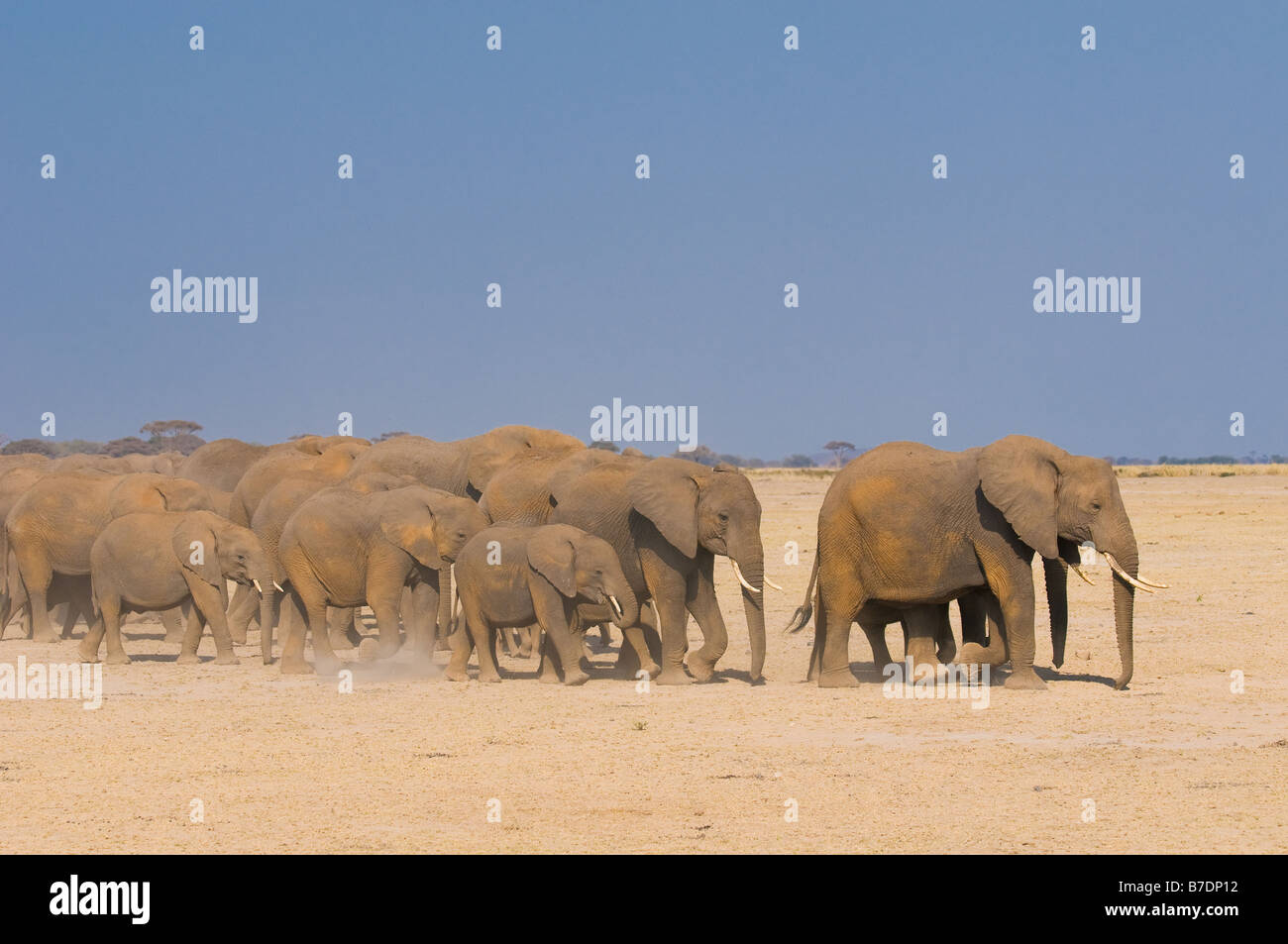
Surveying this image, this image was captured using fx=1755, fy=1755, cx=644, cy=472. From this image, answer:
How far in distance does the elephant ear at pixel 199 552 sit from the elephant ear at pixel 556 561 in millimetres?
4346

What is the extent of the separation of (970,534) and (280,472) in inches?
438

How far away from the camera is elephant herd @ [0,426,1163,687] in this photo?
17781 millimetres

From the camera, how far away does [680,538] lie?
1841 centimetres

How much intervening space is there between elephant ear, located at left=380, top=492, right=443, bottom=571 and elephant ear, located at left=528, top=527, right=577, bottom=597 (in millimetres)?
1924

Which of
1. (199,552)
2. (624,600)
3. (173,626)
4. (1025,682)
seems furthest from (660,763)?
(173,626)

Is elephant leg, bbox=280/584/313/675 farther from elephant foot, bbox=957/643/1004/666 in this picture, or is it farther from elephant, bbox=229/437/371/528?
elephant foot, bbox=957/643/1004/666

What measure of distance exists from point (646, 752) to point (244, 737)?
12.1 feet

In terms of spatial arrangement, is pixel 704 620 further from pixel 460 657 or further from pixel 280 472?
pixel 280 472

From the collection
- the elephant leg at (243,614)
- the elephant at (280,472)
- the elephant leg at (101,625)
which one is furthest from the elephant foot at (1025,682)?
the elephant leg at (243,614)

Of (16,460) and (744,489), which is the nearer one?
(744,489)

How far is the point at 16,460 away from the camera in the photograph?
32.6m
